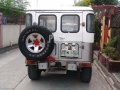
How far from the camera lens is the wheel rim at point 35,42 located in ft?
33.1

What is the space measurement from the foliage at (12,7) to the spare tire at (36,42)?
15.0 m

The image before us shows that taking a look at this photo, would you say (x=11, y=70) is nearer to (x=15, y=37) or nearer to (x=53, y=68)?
(x=53, y=68)

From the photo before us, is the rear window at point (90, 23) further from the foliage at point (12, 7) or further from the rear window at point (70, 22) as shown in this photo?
the foliage at point (12, 7)

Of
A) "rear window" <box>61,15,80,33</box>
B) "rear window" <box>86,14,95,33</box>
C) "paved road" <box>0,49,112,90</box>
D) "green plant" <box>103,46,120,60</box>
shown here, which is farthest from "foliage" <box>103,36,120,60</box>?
"rear window" <box>61,15,80,33</box>

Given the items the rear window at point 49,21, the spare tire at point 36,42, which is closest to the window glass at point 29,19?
the rear window at point 49,21

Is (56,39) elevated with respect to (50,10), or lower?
lower

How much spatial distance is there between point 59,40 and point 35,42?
0.81m

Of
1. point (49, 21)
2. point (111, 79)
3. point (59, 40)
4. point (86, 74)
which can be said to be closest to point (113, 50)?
point (111, 79)

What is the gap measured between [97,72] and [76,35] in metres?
3.18

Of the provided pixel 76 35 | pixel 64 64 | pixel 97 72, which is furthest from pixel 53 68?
pixel 97 72

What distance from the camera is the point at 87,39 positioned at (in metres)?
10.4

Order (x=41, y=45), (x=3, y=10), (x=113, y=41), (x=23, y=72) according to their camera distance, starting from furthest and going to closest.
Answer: (x=3, y=10), (x=113, y=41), (x=23, y=72), (x=41, y=45)

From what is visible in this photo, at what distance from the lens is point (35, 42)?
33.2 ft

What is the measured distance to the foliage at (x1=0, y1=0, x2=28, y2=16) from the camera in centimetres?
2544
